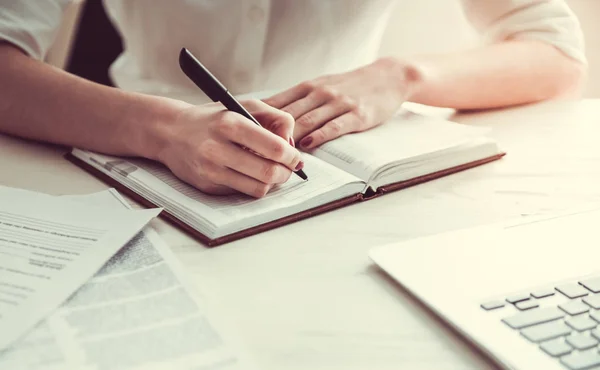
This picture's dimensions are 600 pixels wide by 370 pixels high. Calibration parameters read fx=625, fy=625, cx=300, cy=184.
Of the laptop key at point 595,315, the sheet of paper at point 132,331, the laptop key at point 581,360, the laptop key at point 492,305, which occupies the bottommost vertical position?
the laptop key at point 581,360

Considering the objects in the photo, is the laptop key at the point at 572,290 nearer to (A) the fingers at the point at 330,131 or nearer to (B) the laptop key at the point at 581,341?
(B) the laptop key at the point at 581,341

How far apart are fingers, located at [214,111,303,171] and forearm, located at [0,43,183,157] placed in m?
0.11

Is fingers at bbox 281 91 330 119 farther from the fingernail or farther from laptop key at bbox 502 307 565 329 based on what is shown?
laptop key at bbox 502 307 565 329

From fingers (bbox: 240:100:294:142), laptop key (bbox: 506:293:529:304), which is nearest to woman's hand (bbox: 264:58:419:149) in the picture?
fingers (bbox: 240:100:294:142)

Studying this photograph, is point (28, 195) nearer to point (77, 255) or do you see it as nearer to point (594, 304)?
point (77, 255)

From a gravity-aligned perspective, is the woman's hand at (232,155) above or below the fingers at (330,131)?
below

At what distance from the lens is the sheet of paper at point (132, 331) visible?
0.40 m

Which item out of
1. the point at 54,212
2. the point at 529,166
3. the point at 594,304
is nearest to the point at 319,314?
the point at 594,304

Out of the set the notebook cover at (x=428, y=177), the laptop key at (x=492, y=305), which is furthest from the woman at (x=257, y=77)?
the laptop key at (x=492, y=305)

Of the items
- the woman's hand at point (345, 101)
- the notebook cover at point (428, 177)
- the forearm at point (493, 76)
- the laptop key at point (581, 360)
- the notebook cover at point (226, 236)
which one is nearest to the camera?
the laptop key at point (581, 360)

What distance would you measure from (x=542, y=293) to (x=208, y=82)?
1.25ft

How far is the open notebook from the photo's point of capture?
1.97ft

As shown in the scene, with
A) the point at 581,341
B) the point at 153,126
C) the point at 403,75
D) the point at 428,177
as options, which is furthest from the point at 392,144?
the point at 581,341

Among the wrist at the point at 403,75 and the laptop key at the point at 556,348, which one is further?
the wrist at the point at 403,75
